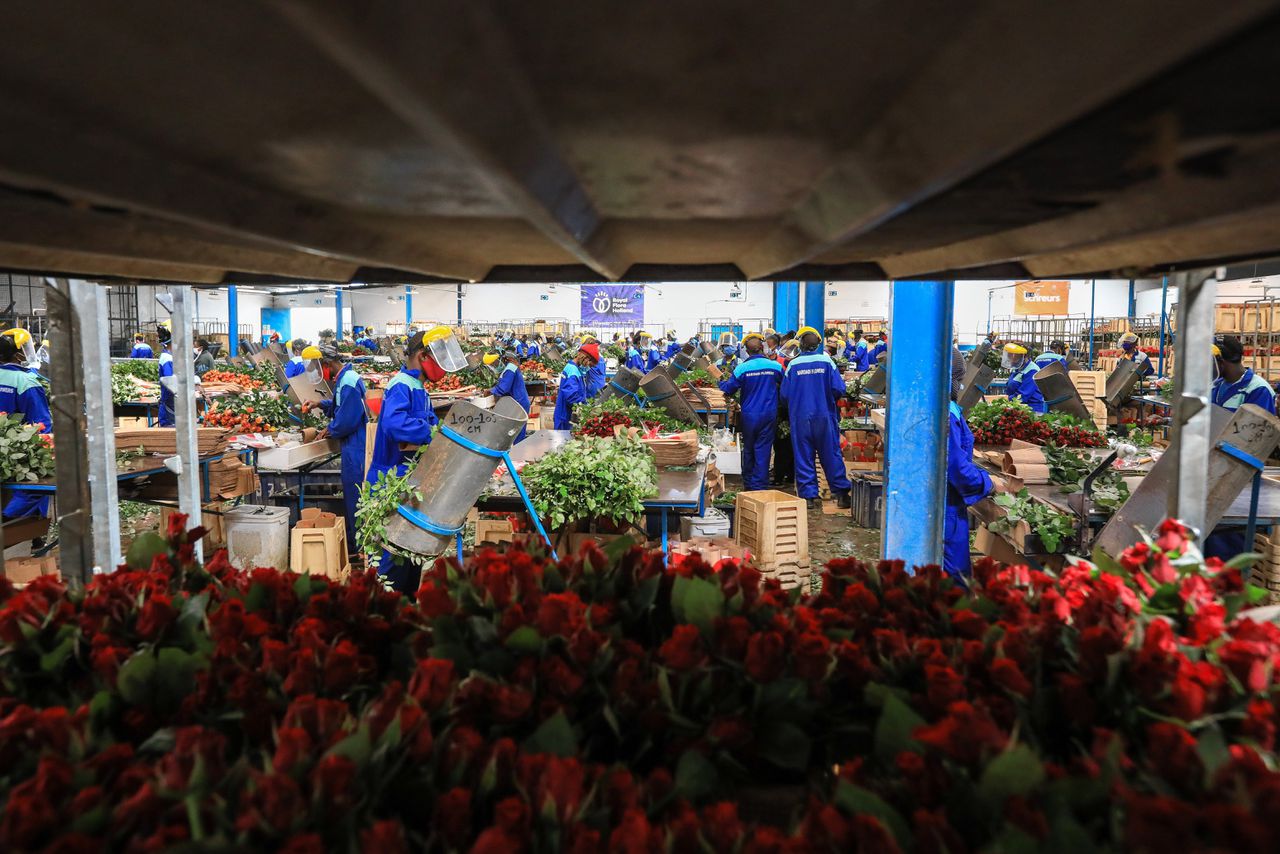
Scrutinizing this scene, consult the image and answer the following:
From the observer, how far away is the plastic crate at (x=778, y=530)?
212 inches

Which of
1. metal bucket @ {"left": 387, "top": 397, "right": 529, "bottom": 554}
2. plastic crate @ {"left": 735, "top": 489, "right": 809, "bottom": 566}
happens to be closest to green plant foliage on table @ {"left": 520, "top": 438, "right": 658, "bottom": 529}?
metal bucket @ {"left": 387, "top": 397, "right": 529, "bottom": 554}

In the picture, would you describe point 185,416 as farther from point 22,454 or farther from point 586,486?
point 586,486

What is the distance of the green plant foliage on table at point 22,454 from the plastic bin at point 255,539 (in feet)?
3.58

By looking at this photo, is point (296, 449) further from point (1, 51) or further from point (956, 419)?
point (1, 51)

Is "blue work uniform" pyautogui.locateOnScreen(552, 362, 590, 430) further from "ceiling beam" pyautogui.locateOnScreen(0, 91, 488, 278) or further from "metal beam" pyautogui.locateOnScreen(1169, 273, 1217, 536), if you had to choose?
"ceiling beam" pyautogui.locateOnScreen(0, 91, 488, 278)

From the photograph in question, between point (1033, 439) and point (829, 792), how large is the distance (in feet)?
18.4

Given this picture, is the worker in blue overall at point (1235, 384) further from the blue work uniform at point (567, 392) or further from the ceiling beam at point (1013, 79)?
the blue work uniform at point (567, 392)

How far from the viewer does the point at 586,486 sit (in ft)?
14.4

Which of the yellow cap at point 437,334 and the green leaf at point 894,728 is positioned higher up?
the yellow cap at point 437,334

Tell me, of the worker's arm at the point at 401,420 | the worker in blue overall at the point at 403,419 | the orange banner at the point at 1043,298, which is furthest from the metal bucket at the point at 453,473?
the orange banner at the point at 1043,298

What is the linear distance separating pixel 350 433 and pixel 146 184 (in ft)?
18.6

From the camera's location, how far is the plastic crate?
5383 millimetres

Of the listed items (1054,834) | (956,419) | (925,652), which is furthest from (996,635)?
(956,419)

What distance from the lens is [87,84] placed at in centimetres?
90
